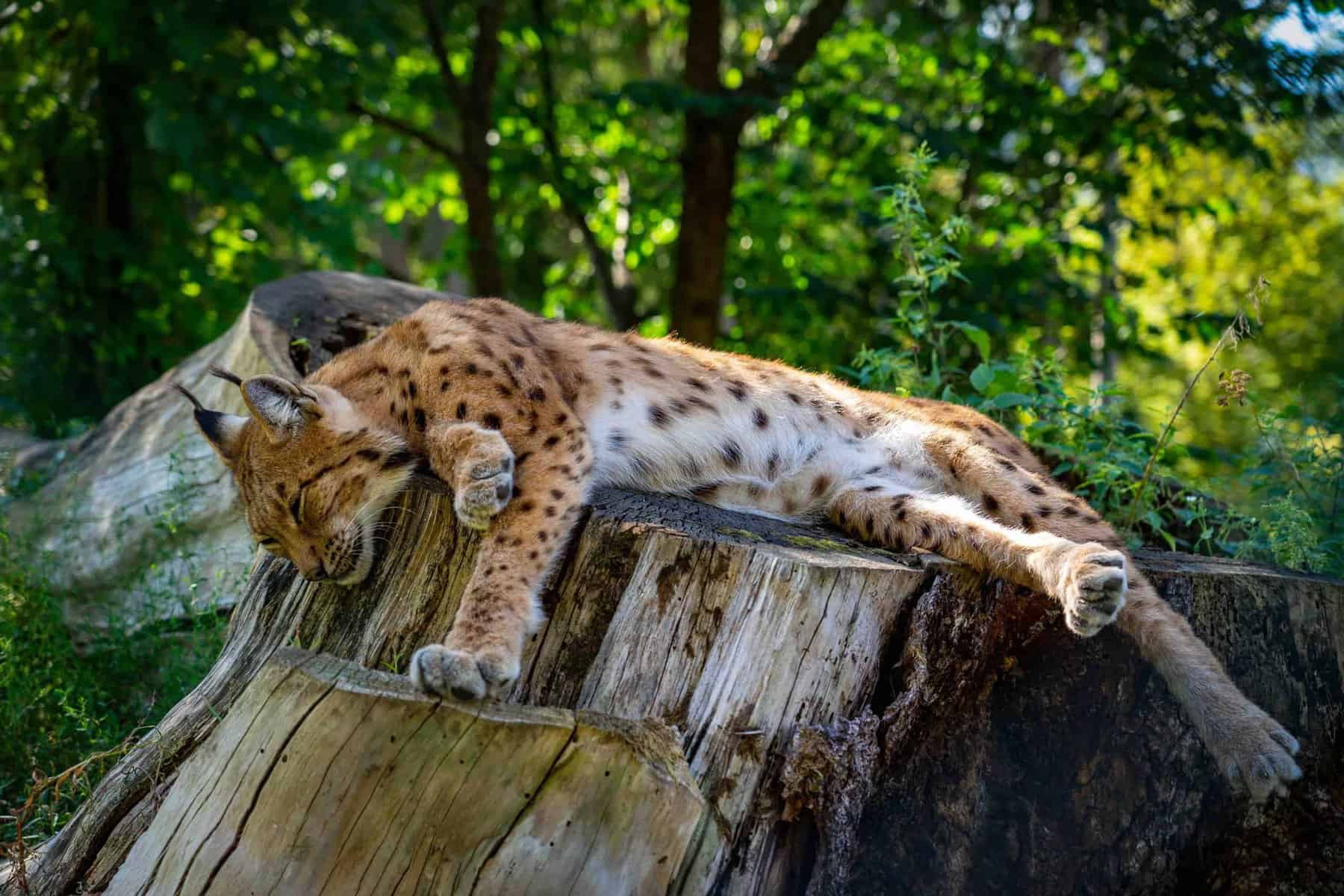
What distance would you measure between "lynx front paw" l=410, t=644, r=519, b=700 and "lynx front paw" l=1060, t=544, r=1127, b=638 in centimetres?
178

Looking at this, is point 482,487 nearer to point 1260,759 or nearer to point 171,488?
point 1260,759

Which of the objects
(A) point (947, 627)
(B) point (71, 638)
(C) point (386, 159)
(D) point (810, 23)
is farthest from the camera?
(C) point (386, 159)

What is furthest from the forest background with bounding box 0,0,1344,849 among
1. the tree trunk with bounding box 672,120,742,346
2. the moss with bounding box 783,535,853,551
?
the moss with bounding box 783,535,853,551

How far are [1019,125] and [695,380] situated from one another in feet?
18.8

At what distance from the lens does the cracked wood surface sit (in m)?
2.97

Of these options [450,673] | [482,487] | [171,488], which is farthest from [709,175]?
[450,673]

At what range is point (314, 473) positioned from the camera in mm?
4273

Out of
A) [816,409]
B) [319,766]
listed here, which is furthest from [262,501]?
[816,409]

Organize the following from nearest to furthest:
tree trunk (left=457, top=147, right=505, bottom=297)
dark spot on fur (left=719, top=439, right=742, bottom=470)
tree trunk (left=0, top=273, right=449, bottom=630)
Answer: dark spot on fur (left=719, top=439, right=742, bottom=470)
tree trunk (left=0, top=273, right=449, bottom=630)
tree trunk (left=457, top=147, right=505, bottom=297)

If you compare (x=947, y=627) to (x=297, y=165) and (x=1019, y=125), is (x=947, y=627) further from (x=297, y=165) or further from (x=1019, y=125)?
(x=297, y=165)

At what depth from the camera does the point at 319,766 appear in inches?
118

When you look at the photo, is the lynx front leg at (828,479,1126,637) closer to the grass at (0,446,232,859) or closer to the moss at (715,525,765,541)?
the moss at (715,525,765,541)

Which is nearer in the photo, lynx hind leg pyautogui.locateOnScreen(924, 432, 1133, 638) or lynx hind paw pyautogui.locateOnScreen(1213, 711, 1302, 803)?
lynx hind leg pyautogui.locateOnScreen(924, 432, 1133, 638)

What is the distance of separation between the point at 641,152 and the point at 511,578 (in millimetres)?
8669
